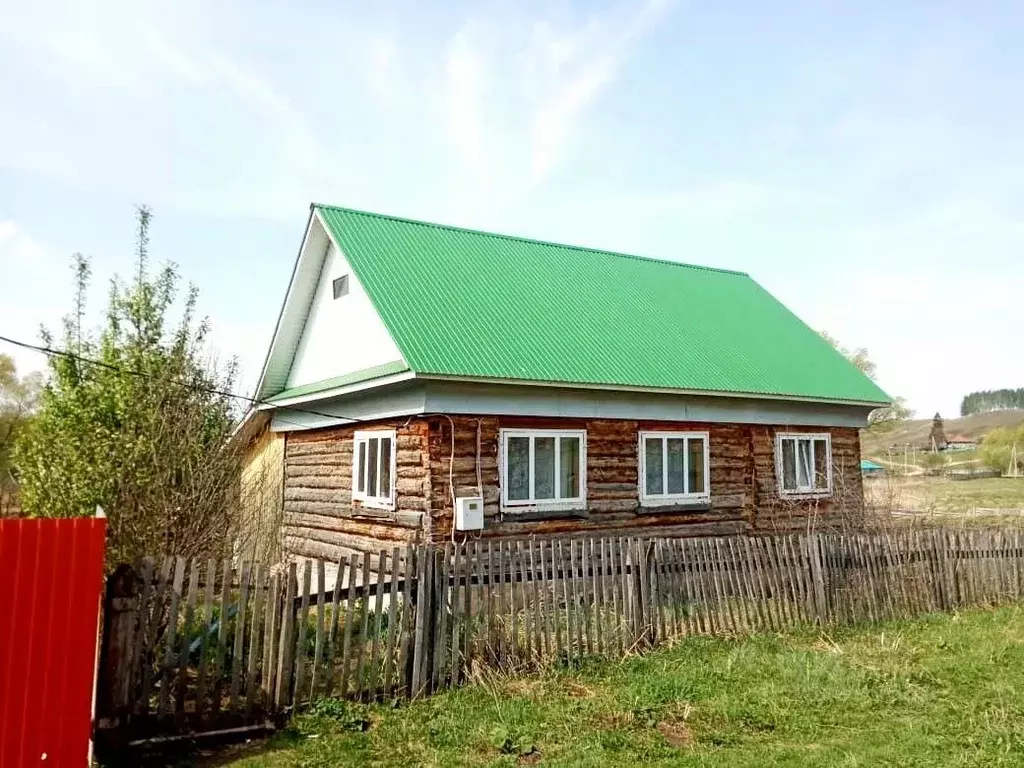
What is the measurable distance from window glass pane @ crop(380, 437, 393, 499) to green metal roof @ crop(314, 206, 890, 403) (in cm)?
245

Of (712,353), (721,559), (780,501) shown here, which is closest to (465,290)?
(712,353)

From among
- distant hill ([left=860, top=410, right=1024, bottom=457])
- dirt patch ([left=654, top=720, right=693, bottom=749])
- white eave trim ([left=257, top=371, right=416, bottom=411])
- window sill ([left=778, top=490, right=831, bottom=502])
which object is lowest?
dirt patch ([left=654, top=720, right=693, bottom=749])

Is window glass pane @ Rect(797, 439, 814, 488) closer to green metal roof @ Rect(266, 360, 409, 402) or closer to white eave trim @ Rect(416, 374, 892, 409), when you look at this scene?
white eave trim @ Rect(416, 374, 892, 409)

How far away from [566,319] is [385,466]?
16.2 ft

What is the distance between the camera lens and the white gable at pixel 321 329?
A: 48.2ft

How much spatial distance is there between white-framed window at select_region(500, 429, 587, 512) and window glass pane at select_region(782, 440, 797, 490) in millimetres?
6196

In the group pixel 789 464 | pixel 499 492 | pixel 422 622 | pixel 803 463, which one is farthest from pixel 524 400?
pixel 803 463

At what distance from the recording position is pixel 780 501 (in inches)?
684

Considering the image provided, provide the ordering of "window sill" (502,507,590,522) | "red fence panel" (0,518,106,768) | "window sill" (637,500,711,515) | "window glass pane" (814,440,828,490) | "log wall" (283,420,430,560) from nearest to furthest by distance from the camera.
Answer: "red fence panel" (0,518,106,768) < "log wall" (283,420,430,560) < "window sill" (502,507,590,522) < "window sill" (637,500,711,515) < "window glass pane" (814,440,828,490)

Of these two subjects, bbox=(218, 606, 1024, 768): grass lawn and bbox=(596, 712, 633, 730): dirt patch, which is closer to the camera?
bbox=(218, 606, 1024, 768): grass lawn

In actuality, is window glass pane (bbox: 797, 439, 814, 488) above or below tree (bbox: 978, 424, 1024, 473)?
below

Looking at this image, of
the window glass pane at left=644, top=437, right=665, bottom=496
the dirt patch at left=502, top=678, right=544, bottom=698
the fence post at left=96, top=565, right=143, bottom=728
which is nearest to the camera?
the fence post at left=96, top=565, right=143, bottom=728

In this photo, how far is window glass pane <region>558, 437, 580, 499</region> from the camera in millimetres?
14125

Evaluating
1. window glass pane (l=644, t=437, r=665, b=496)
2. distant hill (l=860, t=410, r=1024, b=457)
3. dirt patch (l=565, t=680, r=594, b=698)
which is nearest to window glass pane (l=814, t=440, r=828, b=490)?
window glass pane (l=644, t=437, r=665, b=496)
